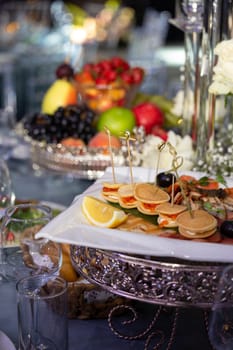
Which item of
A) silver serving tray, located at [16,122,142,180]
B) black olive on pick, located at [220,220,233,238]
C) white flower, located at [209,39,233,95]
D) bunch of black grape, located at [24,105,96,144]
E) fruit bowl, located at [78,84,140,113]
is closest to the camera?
black olive on pick, located at [220,220,233,238]

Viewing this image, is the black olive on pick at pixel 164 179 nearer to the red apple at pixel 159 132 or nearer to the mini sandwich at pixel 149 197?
the mini sandwich at pixel 149 197

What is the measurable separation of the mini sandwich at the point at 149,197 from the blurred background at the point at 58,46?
8.30ft

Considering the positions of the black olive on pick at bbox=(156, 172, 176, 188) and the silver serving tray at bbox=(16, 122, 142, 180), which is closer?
the black olive on pick at bbox=(156, 172, 176, 188)

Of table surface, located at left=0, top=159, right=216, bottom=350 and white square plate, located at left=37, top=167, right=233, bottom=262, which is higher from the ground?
white square plate, located at left=37, top=167, right=233, bottom=262

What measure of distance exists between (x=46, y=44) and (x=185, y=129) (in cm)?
281

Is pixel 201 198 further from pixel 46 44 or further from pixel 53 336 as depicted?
pixel 46 44

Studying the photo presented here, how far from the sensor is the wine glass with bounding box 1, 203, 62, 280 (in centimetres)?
93

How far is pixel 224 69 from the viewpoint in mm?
971

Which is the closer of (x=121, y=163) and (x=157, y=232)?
(x=157, y=232)

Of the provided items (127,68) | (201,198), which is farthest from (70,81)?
(201,198)

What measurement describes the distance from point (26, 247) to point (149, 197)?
0.24m

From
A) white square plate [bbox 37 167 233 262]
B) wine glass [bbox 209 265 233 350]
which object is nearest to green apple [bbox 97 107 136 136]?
white square plate [bbox 37 167 233 262]

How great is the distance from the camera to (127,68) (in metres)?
1.80

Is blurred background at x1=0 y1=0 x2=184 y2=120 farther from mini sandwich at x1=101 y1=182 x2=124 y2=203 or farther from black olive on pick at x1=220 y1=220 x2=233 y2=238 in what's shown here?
black olive on pick at x1=220 y1=220 x2=233 y2=238
